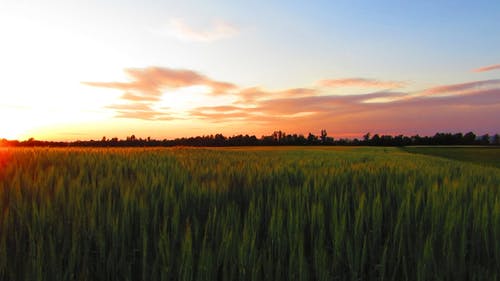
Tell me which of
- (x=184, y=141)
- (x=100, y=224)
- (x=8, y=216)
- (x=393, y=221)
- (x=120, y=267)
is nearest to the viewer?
(x=120, y=267)

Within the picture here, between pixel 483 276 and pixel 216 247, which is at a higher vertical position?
pixel 216 247

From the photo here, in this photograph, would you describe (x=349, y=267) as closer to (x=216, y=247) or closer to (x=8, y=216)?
(x=216, y=247)

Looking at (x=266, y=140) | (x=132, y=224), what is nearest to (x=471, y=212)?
(x=132, y=224)

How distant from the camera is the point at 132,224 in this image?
1796 millimetres

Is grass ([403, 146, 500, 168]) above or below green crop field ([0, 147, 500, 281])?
below

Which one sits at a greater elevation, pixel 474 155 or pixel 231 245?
pixel 231 245

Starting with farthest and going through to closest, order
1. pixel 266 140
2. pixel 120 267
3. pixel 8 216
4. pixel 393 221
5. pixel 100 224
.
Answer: pixel 266 140
pixel 393 221
pixel 8 216
pixel 100 224
pixel 120 267

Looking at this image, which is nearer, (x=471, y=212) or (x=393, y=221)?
(x=393, y=221)

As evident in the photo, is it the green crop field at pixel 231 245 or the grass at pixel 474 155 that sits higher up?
the green crop field at pixel 231 245

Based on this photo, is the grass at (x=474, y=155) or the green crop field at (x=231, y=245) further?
the grass at (x=474, y=155)

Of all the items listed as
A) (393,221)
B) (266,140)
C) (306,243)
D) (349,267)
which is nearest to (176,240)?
(306,243)

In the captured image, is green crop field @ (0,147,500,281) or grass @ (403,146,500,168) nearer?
green crop field @ (0,147,500,281)

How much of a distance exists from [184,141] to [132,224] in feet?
196

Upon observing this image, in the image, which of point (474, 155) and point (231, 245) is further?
point (474, 155)
